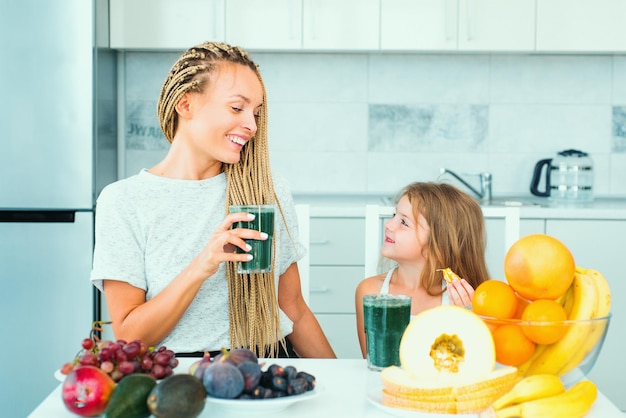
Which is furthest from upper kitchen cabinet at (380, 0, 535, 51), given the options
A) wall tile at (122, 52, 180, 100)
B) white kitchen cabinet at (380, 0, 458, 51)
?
wall tile at (122, 52, 180, 100)

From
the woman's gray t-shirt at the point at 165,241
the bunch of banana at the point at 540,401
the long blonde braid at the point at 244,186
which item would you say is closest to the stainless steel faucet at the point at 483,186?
the long blonde braid at the point at 244,186

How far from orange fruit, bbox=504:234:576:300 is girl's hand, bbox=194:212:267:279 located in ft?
1.52

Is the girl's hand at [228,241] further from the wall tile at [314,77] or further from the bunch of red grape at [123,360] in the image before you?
the wall tile at [314,77]

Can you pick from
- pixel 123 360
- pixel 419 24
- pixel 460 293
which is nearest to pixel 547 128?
pixel 419 24

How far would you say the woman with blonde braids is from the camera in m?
1.62

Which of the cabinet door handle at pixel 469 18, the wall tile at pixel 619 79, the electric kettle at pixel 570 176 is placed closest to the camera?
the cabinet door handle at pixel 469 18

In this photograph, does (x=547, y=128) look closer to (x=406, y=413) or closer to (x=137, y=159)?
(x=137, y=159)

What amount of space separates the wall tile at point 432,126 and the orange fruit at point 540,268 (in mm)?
2462

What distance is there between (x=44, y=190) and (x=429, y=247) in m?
1.58

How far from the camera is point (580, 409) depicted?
1.08 meters

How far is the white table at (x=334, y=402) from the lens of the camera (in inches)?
43.9

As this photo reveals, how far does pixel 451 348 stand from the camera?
1.08m

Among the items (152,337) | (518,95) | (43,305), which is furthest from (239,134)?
(518,95)

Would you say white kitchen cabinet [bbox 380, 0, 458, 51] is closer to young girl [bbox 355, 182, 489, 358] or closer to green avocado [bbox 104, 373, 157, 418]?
young girl [bbox 355, 182, 489, 358]
